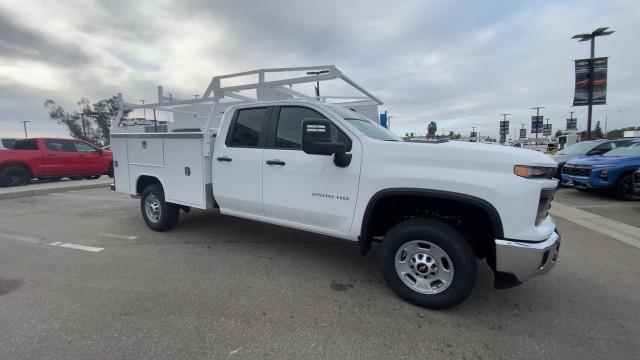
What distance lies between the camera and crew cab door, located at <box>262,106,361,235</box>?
3.29 meters

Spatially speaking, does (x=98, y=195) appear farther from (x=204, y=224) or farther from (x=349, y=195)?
(x=349, y=195)

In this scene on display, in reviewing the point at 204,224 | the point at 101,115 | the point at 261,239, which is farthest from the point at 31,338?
the point at 101,115

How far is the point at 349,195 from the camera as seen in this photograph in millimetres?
3260

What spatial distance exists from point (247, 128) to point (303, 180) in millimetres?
1154

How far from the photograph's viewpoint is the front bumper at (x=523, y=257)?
2.58 metres

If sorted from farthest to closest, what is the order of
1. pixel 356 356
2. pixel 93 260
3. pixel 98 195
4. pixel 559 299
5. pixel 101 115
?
1. pixel 101 115
2. pixel 98 195
3. pixel 93 260
4. pixel 559 299
5. pixel 356 356

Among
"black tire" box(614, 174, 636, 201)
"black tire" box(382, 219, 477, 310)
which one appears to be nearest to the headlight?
"black tire" box(382, 219, 477, 310)

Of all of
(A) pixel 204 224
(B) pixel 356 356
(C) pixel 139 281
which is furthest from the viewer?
(A) pixel 204 224

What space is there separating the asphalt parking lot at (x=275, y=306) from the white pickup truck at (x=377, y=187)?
0.42 meters

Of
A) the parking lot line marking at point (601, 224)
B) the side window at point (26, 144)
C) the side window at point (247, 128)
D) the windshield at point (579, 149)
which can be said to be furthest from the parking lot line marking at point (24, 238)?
the windshield at point (579, 149)

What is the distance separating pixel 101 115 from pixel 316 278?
52837 mm

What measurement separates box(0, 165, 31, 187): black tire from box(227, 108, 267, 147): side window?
10630 millimetres

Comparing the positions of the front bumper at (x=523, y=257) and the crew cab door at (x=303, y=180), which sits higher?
the crew cab door at (x=303, y=180)

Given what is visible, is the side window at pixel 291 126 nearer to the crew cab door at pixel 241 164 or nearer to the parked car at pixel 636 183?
the crew cab door at pixel 241 164
